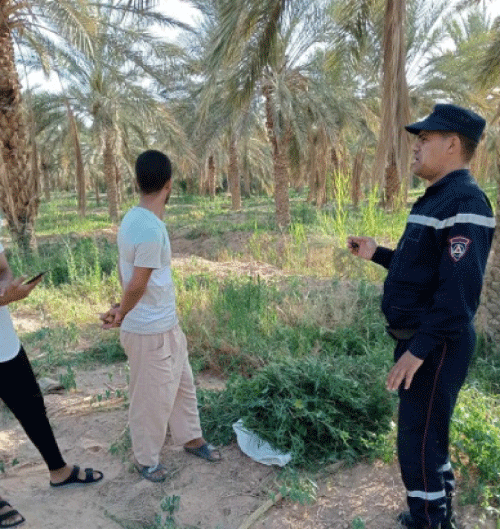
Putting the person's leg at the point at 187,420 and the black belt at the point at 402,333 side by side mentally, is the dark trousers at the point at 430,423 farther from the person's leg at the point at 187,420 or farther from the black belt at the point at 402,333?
the person's leg at the point at 187,420

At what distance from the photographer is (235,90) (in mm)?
8805

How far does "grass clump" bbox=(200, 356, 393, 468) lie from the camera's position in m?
3.04

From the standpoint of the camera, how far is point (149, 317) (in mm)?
2785

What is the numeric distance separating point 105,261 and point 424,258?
7505mm

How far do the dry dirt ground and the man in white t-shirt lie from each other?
18 centimetres

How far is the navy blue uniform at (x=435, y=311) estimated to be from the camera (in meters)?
2.02

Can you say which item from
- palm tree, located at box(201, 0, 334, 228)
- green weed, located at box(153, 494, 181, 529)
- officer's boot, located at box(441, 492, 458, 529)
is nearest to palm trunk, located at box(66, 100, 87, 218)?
palm tree, located at box(201, 0, 334, 228)

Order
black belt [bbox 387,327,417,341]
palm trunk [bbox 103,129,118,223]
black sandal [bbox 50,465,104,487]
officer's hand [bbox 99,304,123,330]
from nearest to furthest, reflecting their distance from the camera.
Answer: black belt [bbox 387,327,417,341] → officer's hand [bbox 99,304,123,330] → black sandal [bbox 50,465,104,487] → palm trunk [bbox 103,129,118,223]

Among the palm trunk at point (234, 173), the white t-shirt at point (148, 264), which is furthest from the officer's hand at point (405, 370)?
the palm trunk at point (234, 173)

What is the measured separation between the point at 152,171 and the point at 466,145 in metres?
1.45

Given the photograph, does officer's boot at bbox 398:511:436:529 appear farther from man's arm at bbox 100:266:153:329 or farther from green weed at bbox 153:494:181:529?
man's arm at bbox 100:266:153:329

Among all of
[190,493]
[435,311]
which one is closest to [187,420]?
[190,493]

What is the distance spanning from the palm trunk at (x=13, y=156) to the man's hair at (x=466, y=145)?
8.16 meters

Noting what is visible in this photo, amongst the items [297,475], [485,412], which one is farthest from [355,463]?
[485,412]
